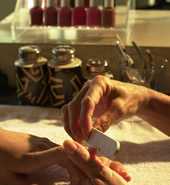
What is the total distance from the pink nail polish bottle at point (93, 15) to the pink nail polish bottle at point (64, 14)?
4 cm

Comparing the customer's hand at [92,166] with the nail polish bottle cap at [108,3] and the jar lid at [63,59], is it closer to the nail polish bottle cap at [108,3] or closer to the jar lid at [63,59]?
the jar lid at [63,59]

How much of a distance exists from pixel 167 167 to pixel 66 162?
0.45ft

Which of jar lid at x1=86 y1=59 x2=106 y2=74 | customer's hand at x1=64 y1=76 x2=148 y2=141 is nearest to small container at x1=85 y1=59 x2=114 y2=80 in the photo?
jar lid at x1=86 y1=59 x2=106 y2=74

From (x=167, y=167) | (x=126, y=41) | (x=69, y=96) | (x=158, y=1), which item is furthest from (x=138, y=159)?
(x=158, y=1)

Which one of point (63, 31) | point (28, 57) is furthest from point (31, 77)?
point (63, 31)

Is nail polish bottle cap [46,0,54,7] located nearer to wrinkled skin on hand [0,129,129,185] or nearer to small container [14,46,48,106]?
Answer: small container [14,46,48,106]

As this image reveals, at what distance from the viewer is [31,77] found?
0.70 metres

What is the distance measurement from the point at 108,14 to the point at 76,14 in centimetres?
6

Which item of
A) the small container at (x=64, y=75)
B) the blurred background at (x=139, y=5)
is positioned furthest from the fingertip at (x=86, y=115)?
the blurred background at (x=139, y=5)

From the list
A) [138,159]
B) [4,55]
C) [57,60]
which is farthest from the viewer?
[4,55]

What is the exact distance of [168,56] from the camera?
0.76 meters

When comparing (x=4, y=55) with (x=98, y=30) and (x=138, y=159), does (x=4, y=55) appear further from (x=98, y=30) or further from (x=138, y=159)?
(x=138, y=159)

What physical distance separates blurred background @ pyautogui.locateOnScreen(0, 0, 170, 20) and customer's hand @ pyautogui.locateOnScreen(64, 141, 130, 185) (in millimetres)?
486

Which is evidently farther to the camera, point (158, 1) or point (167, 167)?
point (158, 1)
